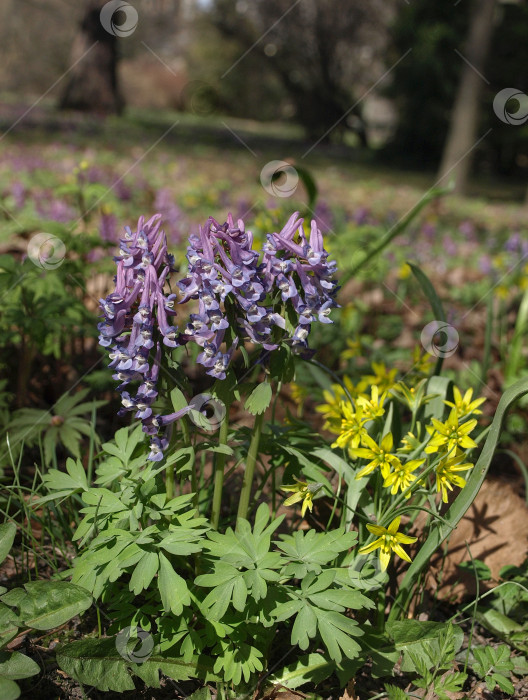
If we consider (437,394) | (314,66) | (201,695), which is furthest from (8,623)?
(314,66)

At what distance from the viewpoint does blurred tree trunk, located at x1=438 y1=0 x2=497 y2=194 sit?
11.0m

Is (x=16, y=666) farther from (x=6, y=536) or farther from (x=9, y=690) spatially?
(x=6, y=536)

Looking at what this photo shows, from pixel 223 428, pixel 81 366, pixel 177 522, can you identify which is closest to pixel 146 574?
pixel 177 522

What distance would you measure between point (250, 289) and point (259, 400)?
252 mm

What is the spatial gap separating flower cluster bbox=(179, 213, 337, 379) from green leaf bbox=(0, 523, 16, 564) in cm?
59

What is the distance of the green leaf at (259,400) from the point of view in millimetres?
1398

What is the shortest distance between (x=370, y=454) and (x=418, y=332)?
250 centimetres

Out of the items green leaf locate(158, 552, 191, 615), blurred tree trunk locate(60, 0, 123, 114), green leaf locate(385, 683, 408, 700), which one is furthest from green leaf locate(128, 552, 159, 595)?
blurred tree trunk locate(60, 0, 123, 114)

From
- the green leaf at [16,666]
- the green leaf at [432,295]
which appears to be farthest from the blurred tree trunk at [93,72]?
the green leaf at [16,666]

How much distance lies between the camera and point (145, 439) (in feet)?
5.16

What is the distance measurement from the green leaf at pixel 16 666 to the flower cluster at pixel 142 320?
47cm

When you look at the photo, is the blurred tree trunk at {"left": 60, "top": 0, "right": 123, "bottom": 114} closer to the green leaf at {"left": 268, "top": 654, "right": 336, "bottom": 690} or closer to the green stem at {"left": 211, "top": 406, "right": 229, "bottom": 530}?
the green stem at {"left": 211, "top": 406, "right": 229, "bottom": 530}

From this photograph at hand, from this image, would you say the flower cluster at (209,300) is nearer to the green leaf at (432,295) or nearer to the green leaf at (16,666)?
the green leaf at (16,666)

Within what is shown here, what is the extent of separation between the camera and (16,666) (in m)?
1.27
